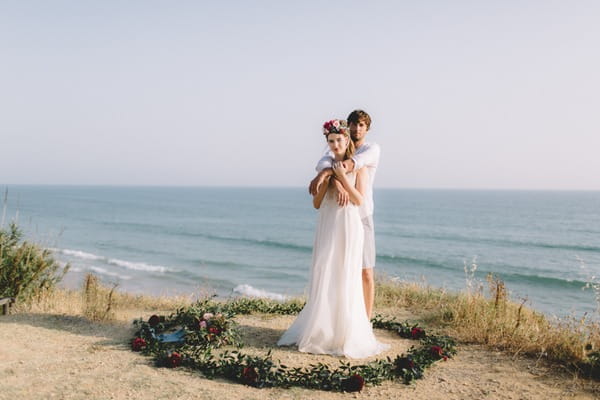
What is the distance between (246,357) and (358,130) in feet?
11.5

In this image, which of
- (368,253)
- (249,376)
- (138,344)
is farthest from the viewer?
(368,253)

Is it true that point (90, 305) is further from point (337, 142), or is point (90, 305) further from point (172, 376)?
point (337, 142)

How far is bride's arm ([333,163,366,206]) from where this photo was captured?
19.9ft

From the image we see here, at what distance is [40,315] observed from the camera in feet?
25.8

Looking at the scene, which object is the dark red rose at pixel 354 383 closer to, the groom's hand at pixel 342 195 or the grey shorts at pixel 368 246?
the grey shorts at pixel 368 246

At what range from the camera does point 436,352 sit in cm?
619

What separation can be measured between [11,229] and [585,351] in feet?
32.9

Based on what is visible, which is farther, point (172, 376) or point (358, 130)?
point (358, 130)

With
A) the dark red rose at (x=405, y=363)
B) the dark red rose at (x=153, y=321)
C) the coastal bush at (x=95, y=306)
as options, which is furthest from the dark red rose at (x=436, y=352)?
the coastal bush at (x=95, y=306)

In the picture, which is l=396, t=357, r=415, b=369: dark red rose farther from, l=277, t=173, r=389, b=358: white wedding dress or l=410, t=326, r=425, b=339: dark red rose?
l=410, t=326, r=425, b=339: dark red rose

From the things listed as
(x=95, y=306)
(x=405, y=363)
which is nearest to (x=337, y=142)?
(x=405, y=363)

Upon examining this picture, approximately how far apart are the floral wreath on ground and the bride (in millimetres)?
458

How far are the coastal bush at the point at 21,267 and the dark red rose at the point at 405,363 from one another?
23.0 feet

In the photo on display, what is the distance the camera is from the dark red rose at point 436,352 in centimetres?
617
